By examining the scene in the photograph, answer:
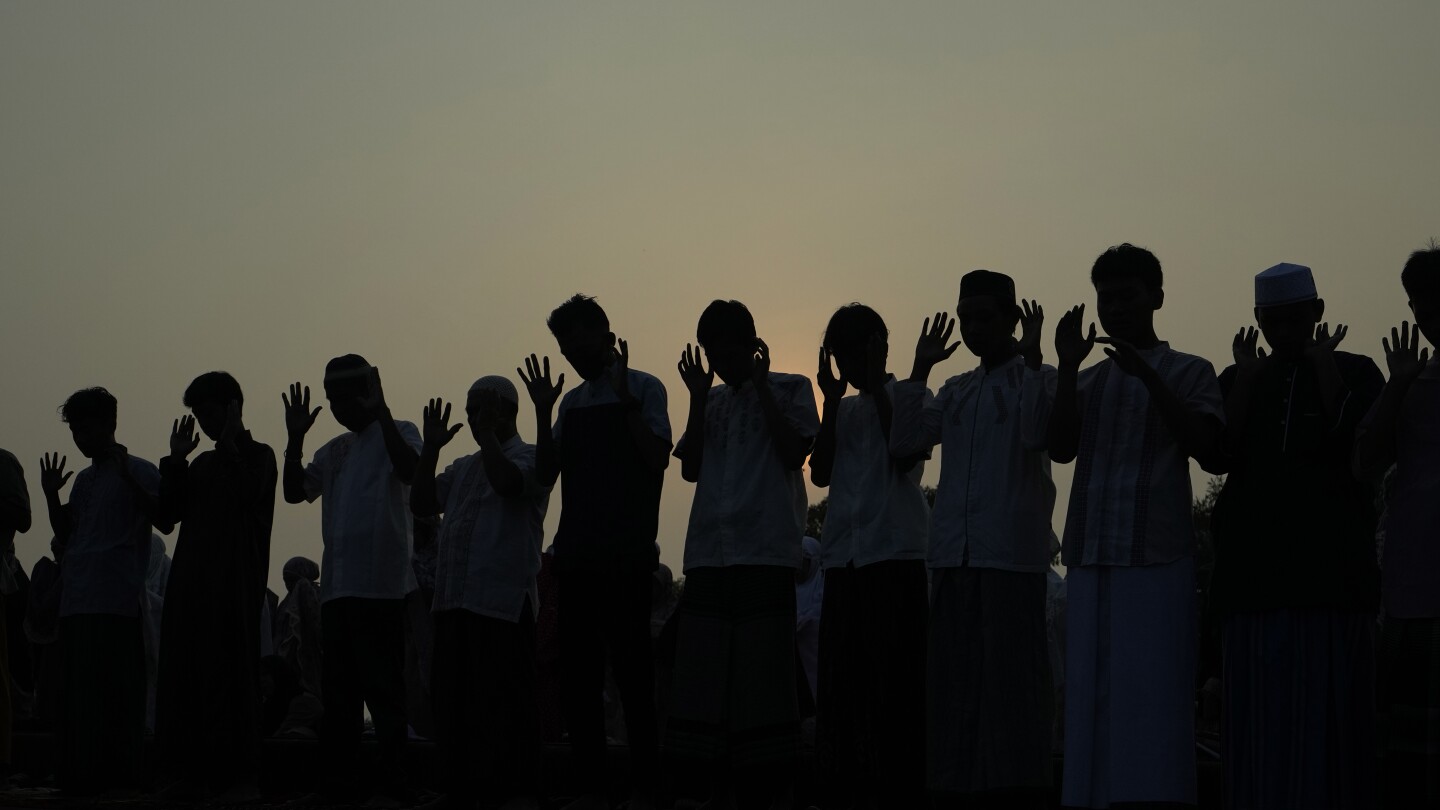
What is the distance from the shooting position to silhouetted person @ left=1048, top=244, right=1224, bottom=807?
6.02 m

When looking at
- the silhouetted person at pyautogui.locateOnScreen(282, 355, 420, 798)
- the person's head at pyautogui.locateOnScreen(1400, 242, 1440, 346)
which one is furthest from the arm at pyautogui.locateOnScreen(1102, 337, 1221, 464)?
the silhouetted person at pyautogui.locateOnScreen(282, 355, 420, 798)

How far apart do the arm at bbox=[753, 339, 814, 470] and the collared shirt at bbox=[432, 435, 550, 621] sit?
4.18 ft

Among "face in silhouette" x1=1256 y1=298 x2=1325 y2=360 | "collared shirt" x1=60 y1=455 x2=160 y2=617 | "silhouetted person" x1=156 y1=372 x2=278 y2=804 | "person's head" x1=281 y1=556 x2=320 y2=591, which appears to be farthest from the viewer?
"person's head" x1=281 y1=556 x2=320 y2=591

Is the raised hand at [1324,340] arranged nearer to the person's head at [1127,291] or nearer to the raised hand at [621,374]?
the person's head at [1127,291]

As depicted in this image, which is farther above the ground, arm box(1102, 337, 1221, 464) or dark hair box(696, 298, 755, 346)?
dark hair box(696, 298, 755, 346)

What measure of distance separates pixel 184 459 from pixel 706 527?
122 inches

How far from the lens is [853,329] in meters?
7.48

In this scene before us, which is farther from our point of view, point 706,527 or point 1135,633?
point 706,527

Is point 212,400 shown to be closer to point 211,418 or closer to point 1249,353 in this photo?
point 211,418

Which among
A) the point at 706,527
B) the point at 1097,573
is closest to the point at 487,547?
the point at 706,527

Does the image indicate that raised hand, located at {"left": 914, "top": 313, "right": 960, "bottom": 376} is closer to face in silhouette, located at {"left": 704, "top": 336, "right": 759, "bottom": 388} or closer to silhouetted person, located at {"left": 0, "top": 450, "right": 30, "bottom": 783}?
face in silhouette, located at {"left": 704, "top": 336, "right": 759, "bottom": 388}

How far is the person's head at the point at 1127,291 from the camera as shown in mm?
6406

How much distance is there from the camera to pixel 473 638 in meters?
8.01

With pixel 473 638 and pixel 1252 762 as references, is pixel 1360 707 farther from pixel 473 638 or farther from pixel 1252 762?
pixel 473 638
